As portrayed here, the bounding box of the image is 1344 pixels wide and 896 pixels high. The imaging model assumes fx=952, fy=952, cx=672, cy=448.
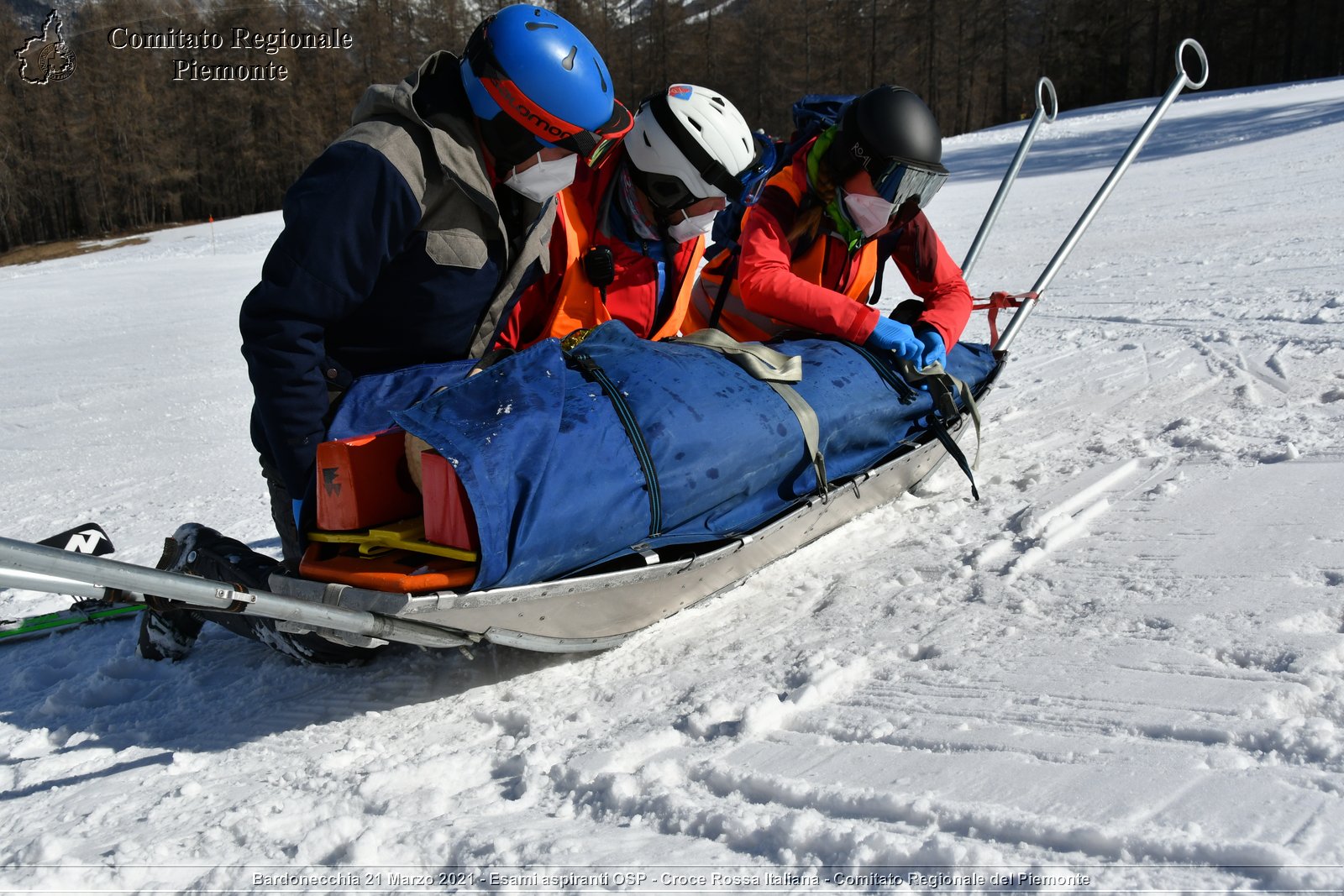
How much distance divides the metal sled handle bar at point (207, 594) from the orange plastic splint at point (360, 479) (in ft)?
0.85

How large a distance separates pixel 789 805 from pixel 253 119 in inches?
1629

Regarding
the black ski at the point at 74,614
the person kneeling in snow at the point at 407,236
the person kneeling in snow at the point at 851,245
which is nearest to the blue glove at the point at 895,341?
the person kneeling in snow at the point at 851,245

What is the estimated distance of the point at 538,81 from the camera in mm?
2531

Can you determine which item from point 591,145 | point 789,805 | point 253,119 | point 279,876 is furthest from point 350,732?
point 253,119

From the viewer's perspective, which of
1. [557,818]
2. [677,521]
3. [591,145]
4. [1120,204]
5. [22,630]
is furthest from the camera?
[1120,204]

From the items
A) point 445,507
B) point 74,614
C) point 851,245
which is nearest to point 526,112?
point 445,507

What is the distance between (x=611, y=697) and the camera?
2.34m

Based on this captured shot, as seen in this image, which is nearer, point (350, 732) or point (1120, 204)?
point (350, 732)

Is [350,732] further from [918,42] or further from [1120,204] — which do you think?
[918,42]

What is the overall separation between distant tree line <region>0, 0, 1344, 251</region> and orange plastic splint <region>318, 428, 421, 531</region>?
35119mm

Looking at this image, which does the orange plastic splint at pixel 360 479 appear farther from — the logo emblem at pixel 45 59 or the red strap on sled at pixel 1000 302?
the logo emblem at pixel 45 59

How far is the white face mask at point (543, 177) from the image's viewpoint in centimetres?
265

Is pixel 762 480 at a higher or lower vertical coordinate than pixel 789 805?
higher

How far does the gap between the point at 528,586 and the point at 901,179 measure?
221cm
